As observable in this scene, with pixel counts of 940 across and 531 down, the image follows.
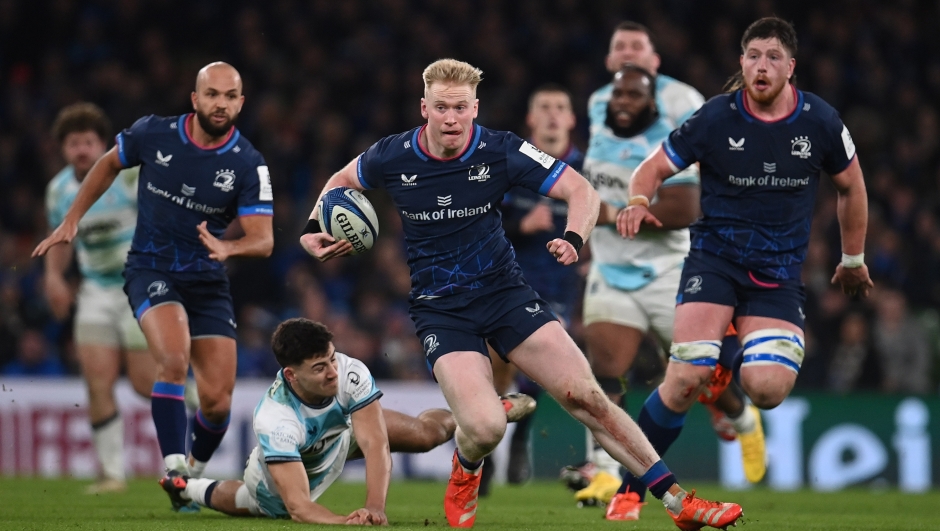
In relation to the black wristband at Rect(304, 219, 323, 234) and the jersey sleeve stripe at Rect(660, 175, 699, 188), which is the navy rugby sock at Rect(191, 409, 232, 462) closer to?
the black wristband at Rect(304, 219, 323, 234)

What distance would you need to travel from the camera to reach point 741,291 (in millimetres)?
6906

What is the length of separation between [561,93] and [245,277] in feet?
19.9

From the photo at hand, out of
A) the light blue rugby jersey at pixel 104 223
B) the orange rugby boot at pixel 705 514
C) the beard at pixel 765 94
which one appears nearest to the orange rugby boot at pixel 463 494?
the orange rugby boot at pixel 705 514

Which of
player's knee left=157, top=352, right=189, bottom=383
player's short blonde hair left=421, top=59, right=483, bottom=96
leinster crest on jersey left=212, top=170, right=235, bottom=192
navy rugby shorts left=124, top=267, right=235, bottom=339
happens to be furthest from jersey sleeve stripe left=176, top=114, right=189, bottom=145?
player's short blonde hair left=421, top=59, right=483, bottom=96

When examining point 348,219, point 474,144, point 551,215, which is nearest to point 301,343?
point 348,219

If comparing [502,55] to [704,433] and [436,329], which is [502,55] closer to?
[704,433]

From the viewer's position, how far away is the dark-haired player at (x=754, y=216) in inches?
264

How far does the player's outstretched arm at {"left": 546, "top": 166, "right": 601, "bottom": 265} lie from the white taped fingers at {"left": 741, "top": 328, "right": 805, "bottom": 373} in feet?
3.97

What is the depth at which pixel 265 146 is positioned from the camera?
16.2 metres

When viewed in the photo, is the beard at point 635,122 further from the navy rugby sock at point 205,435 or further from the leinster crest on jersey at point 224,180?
the navy rugby sock at point 205,435

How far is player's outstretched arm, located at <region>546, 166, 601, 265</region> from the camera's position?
6020mm

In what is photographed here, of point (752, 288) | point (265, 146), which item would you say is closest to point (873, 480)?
point (752, 288)

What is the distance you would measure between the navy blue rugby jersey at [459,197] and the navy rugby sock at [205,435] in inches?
83.4

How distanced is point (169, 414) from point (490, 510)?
2052 mm
